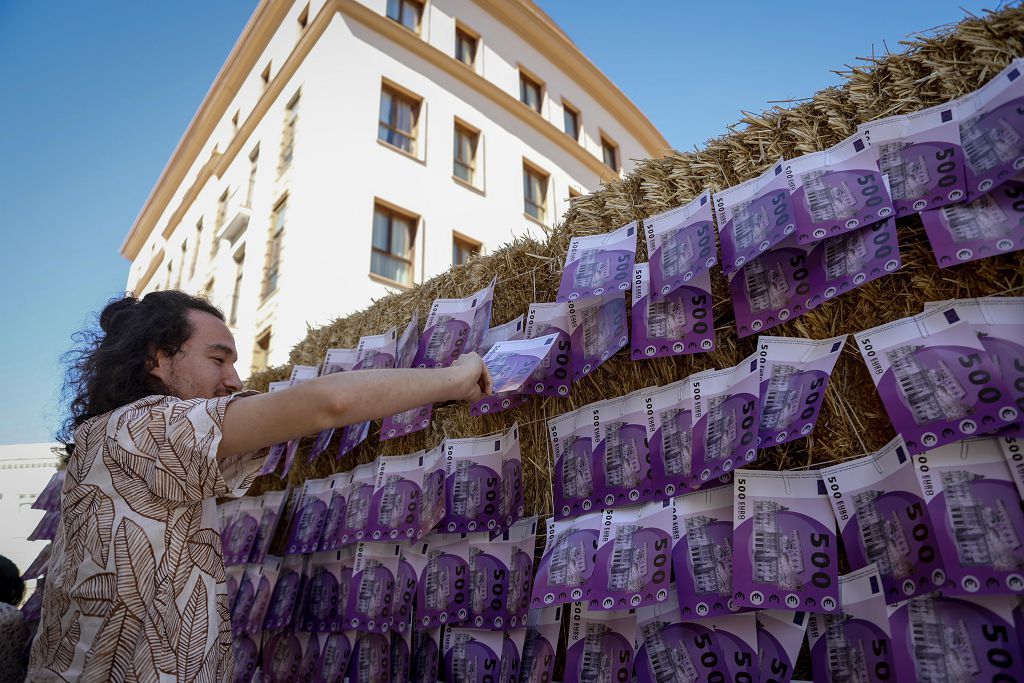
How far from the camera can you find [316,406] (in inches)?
57.6

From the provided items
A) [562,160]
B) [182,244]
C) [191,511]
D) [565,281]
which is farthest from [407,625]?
[182,244]

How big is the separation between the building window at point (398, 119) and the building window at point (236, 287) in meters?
4.56

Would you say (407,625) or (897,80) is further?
(407,625)

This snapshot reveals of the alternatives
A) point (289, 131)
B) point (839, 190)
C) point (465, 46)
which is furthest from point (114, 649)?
point (465, 46)

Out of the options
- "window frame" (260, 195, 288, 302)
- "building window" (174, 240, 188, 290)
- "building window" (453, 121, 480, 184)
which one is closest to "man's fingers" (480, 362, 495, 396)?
"window frame" (260, 195, 288, 302)

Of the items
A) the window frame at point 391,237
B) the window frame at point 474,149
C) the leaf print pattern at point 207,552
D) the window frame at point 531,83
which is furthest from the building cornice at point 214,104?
the leaf print pattern at point 207,552

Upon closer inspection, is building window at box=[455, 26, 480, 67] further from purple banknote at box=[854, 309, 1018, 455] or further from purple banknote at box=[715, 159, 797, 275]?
purple banknote at box=[854, 309, 1018, 455]

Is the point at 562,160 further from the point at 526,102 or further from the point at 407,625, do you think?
the point at 407,625

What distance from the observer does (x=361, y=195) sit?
1167cm

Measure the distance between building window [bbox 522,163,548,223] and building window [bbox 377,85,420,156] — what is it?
3.33 metres

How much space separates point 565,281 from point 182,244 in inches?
806

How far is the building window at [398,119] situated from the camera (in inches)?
506

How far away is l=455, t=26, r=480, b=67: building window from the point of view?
50.2 feet

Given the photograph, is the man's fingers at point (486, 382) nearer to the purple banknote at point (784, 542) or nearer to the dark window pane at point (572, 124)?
the purple banknote at point (784, 542)
